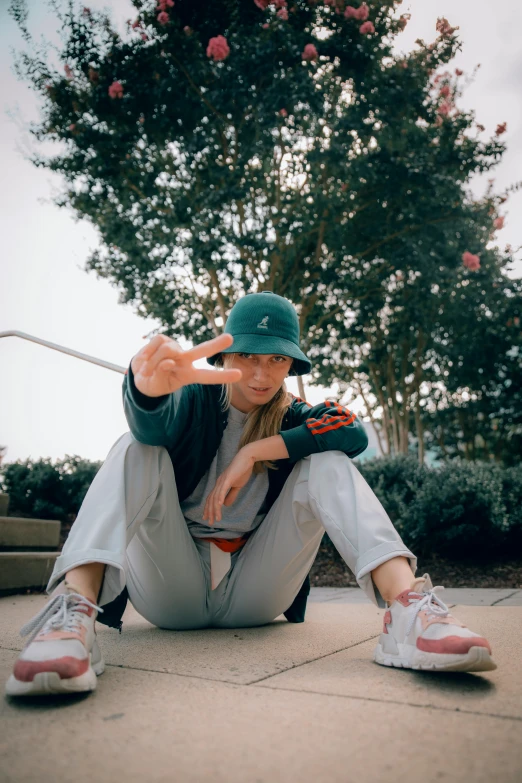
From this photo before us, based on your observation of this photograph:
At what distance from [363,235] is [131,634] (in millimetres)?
5782

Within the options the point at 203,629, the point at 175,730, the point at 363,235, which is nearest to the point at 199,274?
the point at 363,235

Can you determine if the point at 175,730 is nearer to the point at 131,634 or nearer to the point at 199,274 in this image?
the point at 131,634

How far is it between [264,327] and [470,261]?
5559mm

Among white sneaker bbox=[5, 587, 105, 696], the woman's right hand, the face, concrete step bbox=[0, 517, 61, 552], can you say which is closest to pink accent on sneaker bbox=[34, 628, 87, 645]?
white sneaker bbox=[5, 587, 105, 696]

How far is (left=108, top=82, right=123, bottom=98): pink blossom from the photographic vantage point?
6.01 metres

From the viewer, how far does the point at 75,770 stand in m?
0.88

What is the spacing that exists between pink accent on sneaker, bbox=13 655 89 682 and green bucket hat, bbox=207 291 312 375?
3.17 feet

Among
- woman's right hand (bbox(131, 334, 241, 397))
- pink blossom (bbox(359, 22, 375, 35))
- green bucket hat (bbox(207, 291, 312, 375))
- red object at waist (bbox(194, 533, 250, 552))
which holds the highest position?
pink blossom (bbox(359, 22, 375, 35))

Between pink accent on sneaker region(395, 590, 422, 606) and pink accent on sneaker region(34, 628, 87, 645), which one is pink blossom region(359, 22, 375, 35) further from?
pink accent on sneaker region(34, 628, 87, 645)

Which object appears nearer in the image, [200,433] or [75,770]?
[75,770]

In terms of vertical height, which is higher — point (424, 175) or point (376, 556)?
point (424, 175)

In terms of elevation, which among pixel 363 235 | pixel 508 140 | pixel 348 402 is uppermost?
pixel 508 140

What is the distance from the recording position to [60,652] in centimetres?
122

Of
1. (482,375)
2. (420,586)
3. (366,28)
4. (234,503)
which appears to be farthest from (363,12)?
(420,586)
